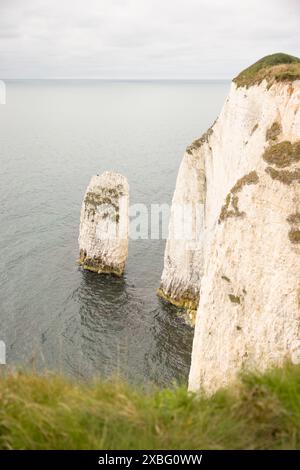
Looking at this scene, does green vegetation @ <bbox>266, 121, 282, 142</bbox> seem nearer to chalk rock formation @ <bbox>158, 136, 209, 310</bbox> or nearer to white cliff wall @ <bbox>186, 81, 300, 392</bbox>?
white cliff wall @ <bbox>186, 81, 300, 392</bbox>

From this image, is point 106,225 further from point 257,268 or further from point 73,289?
point 257,268

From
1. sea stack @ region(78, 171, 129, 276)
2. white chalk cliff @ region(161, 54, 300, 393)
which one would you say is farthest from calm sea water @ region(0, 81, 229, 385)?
white chalk cliff @ region(161, 54, 300, 393)

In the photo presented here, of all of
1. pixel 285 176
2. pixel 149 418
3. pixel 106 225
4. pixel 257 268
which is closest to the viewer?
pixel 149 418

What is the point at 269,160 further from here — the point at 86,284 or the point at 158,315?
the point at 86,284

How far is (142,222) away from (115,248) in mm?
14607

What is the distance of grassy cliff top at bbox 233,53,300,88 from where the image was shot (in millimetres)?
24734

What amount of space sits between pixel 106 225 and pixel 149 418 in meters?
36.1

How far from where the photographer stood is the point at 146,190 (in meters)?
67.0

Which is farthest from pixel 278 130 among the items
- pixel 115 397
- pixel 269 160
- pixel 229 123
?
pixel 115 397

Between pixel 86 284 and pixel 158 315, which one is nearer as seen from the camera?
pixel 158 315

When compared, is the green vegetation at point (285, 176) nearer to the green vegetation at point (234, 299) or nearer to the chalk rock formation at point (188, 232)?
the green vegetation at point (234, 299)

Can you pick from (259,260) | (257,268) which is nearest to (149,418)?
(257,268)

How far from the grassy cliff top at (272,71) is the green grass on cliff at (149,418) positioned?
70.1ft

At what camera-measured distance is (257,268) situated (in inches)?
771
